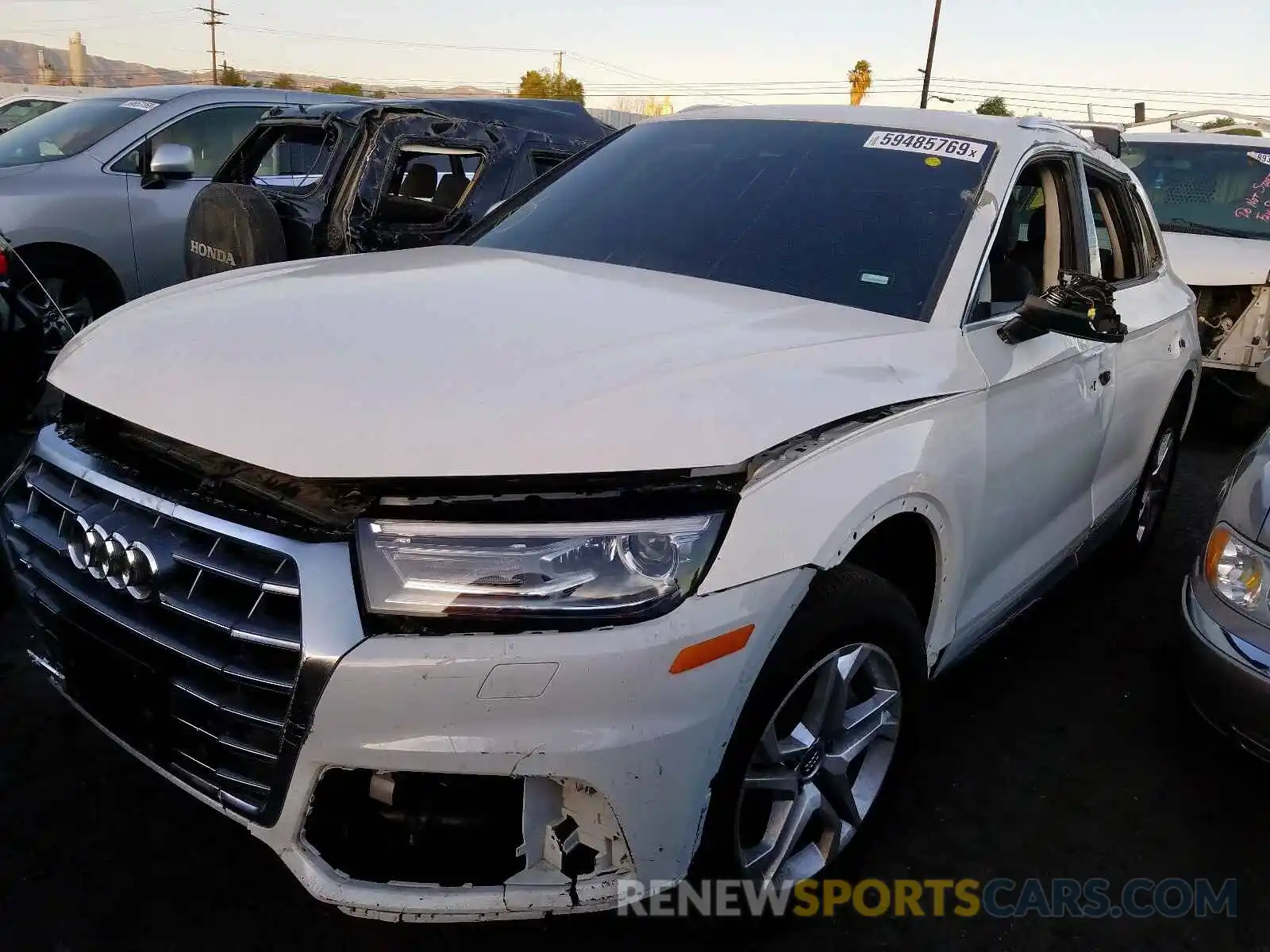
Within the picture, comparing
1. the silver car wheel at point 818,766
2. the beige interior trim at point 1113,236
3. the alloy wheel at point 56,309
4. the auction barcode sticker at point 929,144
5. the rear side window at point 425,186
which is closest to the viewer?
the silver car wheel at point 818,766

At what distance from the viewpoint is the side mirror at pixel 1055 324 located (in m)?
2.47

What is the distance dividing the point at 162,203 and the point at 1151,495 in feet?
19.8

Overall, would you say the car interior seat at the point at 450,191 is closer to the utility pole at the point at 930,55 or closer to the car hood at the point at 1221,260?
the car hood at the point at 1221,260

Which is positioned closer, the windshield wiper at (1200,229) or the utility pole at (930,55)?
the windshield wiper at (1200,229)

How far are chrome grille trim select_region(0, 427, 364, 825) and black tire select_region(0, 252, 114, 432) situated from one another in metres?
1.92

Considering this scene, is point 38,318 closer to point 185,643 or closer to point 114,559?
point 114,559

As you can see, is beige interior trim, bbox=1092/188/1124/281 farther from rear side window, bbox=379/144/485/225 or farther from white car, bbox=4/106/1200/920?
rear side window, bbox=379/144/485/225

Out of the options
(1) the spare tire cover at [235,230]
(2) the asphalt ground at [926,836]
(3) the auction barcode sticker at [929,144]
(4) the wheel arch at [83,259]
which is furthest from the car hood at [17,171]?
(3) the auction barcode sticker at [929,144]

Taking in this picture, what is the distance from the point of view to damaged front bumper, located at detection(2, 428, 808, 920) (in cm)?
162

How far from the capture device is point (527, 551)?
1.67m

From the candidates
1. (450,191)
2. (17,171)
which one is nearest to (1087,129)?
(450,191)

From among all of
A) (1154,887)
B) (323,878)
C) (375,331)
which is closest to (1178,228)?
(1154,887)

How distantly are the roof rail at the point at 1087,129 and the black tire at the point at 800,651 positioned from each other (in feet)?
5.79

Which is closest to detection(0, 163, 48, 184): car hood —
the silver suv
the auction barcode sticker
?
the silver suv
